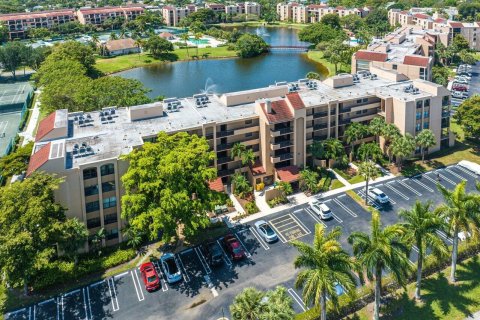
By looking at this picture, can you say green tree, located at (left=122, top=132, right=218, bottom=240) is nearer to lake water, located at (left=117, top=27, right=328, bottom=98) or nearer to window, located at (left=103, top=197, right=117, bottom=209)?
window, located at (left=103, top=197, right=117, bottom=209)

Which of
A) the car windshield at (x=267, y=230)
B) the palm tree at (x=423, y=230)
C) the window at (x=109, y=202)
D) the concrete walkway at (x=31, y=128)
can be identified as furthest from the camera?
the concrete walkway at (x=31, y=128)

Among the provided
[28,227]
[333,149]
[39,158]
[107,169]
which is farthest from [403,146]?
[28,227]

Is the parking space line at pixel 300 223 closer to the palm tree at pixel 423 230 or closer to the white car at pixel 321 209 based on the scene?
the white car at pixel 321 209

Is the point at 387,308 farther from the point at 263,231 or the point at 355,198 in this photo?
the point at 355,198

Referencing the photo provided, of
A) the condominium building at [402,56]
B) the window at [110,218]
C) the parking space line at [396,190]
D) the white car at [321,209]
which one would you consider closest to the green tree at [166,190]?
A: the window at [110,218]

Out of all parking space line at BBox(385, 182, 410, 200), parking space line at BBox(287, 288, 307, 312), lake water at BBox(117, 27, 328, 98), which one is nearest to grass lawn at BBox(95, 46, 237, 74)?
lake water at BBox(117, 27, 328, 98)

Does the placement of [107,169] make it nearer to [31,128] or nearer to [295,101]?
[295,101]
